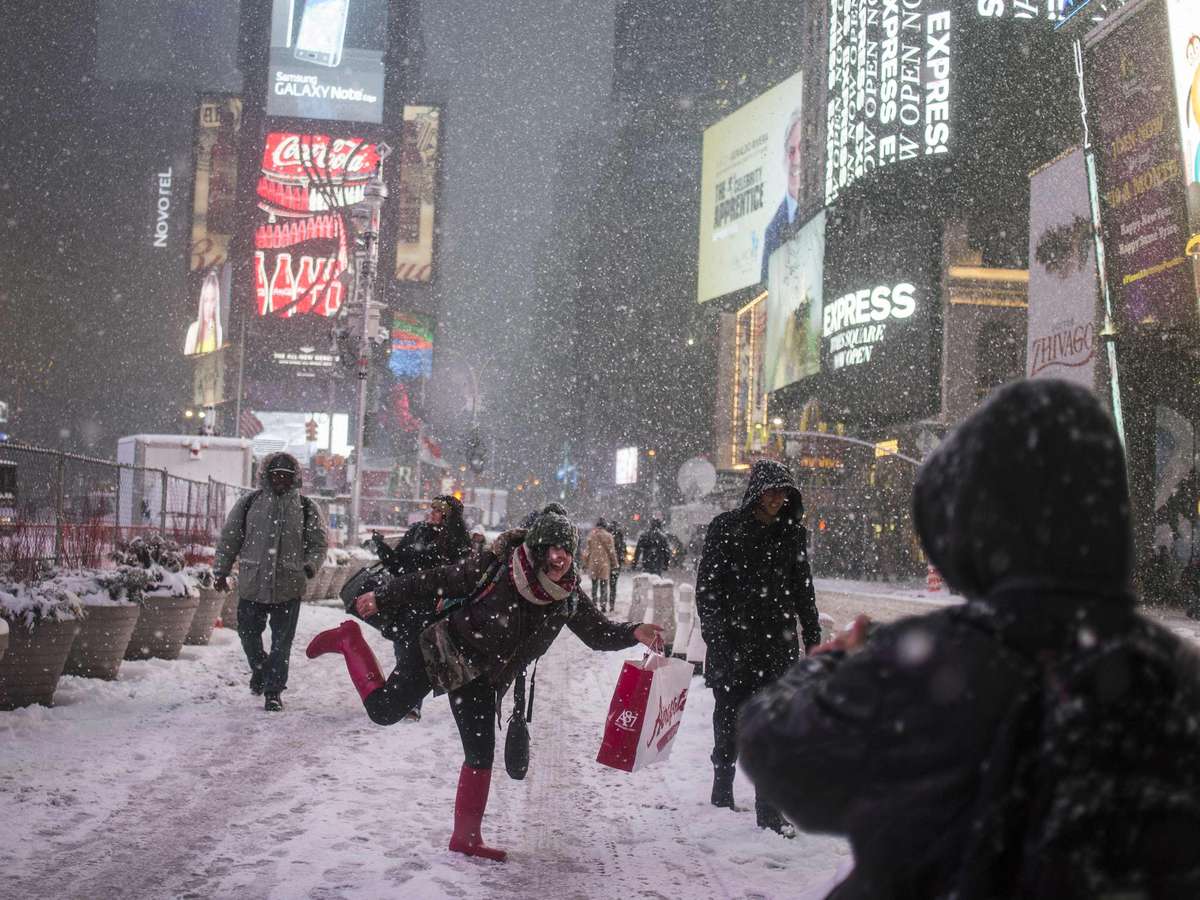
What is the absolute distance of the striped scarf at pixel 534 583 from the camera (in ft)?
15.8

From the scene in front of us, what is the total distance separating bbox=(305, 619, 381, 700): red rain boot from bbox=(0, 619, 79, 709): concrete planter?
A: 2.84 metres

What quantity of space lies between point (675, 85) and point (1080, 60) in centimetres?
14386

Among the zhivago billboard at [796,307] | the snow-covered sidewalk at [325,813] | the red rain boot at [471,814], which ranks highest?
the zhivago billboard at [796,307]

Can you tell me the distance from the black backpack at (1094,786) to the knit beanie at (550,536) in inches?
130

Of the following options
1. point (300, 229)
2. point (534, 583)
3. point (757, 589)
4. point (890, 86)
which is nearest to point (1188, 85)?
point (757, 589)

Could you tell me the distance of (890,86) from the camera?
54.0m

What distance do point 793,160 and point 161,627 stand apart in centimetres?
6867

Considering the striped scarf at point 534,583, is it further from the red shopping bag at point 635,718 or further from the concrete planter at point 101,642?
the concrete planter at point 101,642

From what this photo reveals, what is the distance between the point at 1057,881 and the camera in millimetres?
1475

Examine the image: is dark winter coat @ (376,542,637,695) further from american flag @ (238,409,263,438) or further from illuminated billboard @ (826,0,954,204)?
american flag @ (238,409,263,438)

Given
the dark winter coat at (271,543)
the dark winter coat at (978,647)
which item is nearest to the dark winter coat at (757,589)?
the dark winter coat at (978,647)

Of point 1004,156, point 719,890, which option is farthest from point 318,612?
point 1004,156

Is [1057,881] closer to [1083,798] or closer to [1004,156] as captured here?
[1083,798]

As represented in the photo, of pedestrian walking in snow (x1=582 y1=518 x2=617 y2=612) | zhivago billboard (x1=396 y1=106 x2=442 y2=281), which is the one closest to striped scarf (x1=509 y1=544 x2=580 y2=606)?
pedestrian walking in snow (x1=582 y1=518 x2=617 y2=612)
